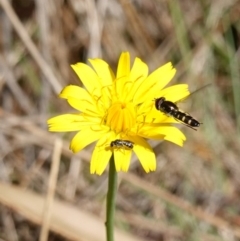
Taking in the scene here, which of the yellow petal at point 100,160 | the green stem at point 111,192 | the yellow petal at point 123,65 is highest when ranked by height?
the yellow petal at point 123,65

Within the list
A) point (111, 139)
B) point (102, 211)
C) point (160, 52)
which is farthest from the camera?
point (160, 52)

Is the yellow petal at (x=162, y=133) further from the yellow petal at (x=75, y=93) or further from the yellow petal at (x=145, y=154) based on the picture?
the yellow petal at (x=75, y=93)

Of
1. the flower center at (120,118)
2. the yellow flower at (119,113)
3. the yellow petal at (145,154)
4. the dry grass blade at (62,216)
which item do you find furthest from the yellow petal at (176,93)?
the dry grass blade at (62,216)

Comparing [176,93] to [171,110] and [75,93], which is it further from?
[75,93]

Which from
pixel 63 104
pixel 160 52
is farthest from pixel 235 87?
pixel 63 104

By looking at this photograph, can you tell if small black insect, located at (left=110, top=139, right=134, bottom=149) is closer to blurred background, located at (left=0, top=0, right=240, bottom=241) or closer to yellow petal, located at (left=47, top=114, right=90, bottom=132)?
yellow petal, located at (left=47, top=114, right=90, bottom=132)

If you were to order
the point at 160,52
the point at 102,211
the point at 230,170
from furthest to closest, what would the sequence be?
the point at 160,52, the point at 230,170, the point at 102,211

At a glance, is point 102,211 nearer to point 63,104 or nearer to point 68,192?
point 68,192
